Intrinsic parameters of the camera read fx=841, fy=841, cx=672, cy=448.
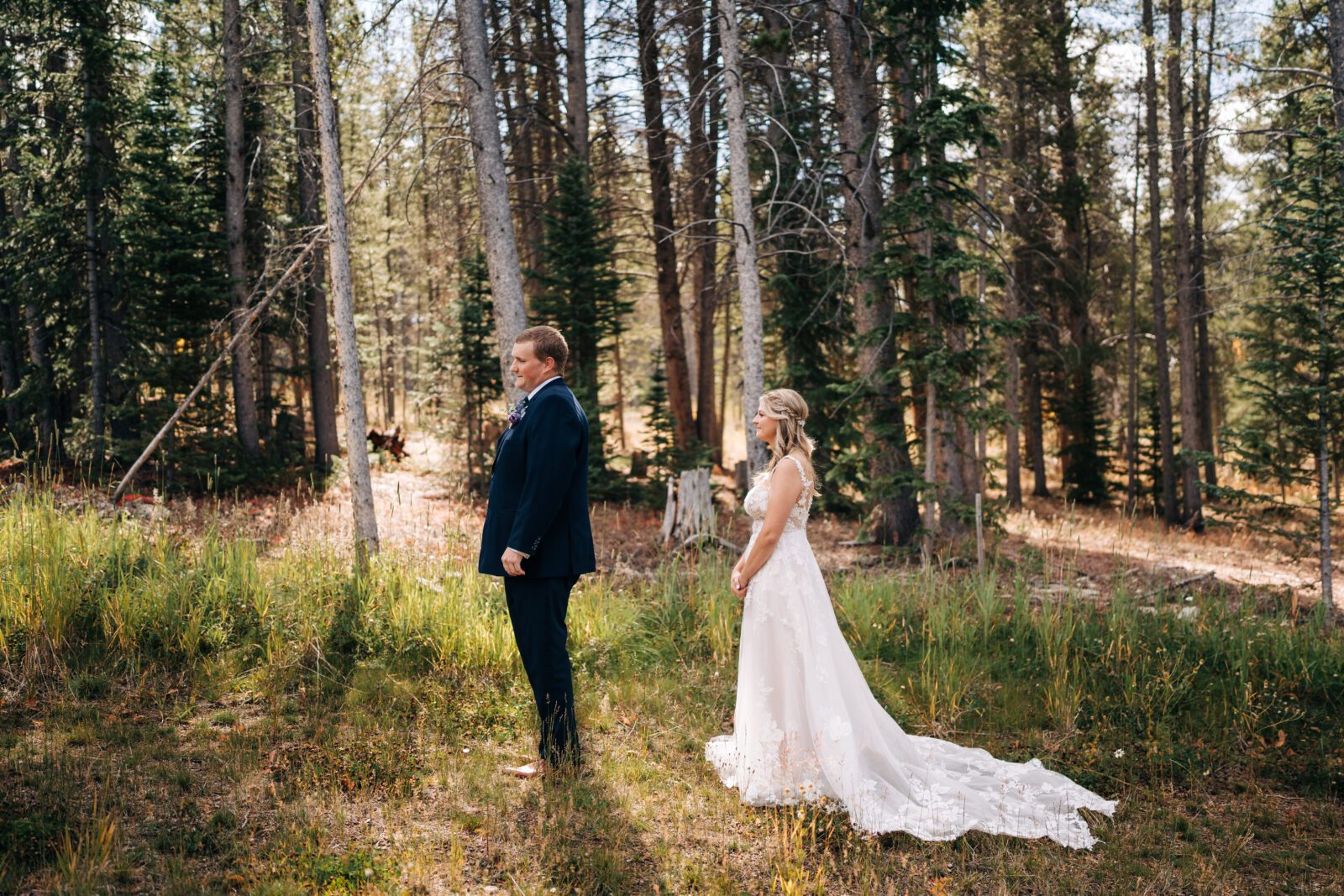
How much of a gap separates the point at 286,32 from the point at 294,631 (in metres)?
11.0

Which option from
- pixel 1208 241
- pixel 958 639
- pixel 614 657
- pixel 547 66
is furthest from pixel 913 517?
pixel 1208 241

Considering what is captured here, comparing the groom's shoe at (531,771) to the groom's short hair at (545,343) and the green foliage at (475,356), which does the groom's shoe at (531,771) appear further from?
the green foliage at (475,356)

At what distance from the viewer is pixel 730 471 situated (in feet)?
78.3

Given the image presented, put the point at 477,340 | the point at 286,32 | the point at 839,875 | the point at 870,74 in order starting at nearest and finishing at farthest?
1. the point at 839,875
2. the point at 286,32
3. the point at 870,74
4. the point at 477,340

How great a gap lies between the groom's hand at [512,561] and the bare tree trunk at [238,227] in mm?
13454

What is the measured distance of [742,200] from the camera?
421 inches

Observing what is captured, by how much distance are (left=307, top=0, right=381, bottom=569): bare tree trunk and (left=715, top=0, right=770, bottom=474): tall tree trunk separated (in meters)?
4.62

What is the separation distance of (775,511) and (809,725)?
4.20 ft

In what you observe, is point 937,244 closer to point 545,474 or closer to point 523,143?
point 545,474

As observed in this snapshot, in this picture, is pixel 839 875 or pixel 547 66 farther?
pixel 547 66

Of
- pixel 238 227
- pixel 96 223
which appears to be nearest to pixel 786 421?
pixel 238 227

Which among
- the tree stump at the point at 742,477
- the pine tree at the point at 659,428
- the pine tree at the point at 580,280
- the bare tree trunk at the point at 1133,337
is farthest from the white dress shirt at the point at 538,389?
the bare tree trunk at the point at 1133,337

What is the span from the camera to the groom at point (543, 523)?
4.67 meters

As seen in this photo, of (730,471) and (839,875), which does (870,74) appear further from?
(839,875)
